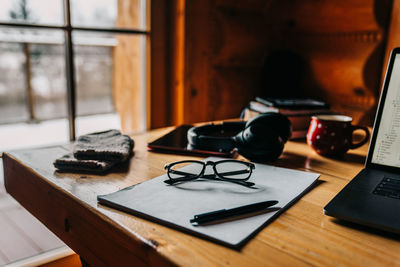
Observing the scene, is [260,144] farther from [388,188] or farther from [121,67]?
[121,67]

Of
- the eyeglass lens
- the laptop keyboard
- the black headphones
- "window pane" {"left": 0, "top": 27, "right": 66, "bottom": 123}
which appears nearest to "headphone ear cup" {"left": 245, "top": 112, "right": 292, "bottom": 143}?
the black headphones

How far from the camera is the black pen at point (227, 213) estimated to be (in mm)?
491

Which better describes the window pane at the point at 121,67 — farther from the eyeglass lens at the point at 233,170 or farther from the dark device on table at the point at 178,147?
the eyeglass lens at the point at 233,170

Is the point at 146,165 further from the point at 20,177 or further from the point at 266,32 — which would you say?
the point at 266,32

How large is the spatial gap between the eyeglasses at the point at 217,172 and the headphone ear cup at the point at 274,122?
116 millimetres

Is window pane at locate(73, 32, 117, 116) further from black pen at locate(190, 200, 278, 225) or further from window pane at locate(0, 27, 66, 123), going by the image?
black pen at locate(190, 200, 278, 225)

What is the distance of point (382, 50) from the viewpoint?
1.50m

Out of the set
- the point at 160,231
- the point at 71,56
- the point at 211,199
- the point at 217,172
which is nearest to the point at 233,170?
the point at 217,172

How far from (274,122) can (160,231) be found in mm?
446

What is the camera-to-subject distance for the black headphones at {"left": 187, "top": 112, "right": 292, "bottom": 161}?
0.80 meters

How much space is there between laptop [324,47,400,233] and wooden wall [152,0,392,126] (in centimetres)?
88

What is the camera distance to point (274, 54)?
175cm

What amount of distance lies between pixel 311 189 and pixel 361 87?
1.08 m

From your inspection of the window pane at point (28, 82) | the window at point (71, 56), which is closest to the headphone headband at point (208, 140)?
the window at point (71, 56)
